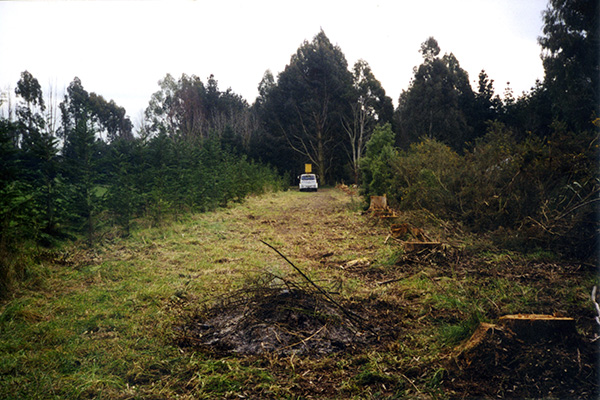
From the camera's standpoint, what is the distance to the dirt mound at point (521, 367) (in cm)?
248

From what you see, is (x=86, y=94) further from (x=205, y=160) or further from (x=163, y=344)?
(x=163, y=344)

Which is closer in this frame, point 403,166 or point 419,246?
point 419,246

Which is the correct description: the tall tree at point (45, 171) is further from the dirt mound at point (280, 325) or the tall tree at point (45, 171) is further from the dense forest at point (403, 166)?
the dirt mound at point (280, 325)

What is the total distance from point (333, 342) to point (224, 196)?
11.9 m

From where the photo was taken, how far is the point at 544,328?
A: 9.20 feet

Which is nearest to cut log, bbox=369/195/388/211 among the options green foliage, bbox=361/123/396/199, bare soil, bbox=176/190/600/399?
green foliage, bbox=361/123/396/199

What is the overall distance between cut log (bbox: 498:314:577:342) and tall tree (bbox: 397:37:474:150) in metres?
32.3

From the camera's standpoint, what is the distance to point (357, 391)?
2.67m

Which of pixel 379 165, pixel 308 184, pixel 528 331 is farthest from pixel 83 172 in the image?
pixel 308 184

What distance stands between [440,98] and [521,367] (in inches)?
1355

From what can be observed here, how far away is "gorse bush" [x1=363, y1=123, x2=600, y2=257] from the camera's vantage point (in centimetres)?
573

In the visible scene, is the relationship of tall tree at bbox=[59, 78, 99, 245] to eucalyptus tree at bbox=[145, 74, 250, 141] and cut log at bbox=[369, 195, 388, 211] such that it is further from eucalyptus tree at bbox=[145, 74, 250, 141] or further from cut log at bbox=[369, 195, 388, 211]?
eucalyptus tree at bbox=[145, 74, 250, 141]

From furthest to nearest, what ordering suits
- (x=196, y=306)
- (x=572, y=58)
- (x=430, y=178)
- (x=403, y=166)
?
(x=572, y=58) < (x=403, y=166) < (x=430, y=178) < (x=196, y=306)

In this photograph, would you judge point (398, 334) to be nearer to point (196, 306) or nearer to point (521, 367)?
point (521, 367)
